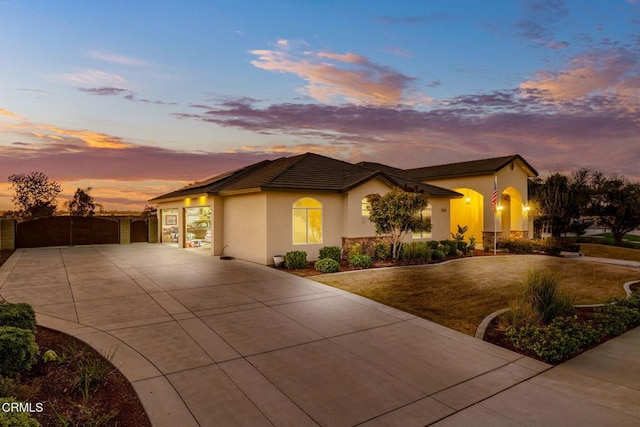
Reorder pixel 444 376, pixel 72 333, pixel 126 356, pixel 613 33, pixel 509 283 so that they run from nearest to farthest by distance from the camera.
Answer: pixel 444 376 < pixel 126 356 < pixel 72 333 < pixel 509 283 < pixel 613 33

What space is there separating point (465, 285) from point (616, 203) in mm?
23018

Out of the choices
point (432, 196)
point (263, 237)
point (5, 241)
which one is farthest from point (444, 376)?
point (5, 241)

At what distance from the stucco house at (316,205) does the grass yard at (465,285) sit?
341cm

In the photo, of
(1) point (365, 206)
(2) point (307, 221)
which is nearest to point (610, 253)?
(1) point (365, 206)

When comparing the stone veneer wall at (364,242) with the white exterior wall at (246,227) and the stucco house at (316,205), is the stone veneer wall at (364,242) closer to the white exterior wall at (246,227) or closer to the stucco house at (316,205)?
the stucco house at (316,205)

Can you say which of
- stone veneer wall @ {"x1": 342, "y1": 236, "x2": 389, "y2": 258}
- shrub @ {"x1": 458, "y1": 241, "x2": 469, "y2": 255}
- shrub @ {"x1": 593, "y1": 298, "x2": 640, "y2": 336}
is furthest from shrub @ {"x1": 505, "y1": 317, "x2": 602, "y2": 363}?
shrub @ {"x1": 458, "y1": 241, "x2": 469, "y2": 255}

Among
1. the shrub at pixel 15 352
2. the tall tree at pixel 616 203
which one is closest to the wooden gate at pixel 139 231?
the shrub at pixel 15 352

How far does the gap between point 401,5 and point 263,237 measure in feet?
35.5

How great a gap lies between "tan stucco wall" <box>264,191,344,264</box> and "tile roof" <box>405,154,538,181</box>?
1082 cm

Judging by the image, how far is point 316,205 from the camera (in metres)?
15.7

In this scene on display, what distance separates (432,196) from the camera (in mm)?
19375

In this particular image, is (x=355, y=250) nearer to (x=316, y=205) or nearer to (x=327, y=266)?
(x=327, y=266)

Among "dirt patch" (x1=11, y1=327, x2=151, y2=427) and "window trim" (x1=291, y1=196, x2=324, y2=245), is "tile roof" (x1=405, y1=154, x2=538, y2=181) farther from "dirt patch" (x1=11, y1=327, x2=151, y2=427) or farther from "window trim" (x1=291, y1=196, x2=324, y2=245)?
"dirt patch" (x1=11, y1=327, x2=151, y2=427)

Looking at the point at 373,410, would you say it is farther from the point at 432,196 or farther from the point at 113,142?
the point at 113,142
